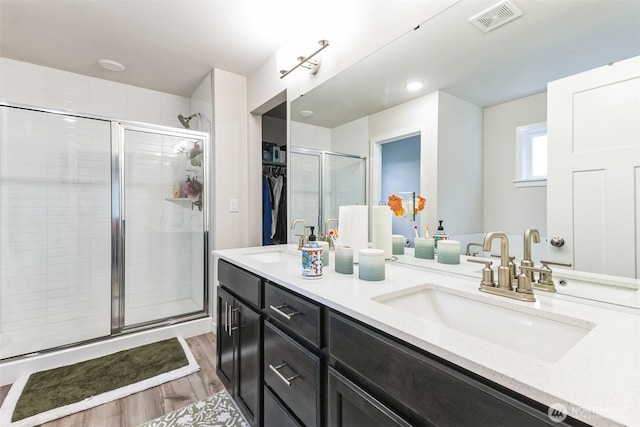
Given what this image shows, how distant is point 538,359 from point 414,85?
1.15 meters

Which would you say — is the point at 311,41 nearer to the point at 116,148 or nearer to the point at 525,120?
→ the point at 525,120

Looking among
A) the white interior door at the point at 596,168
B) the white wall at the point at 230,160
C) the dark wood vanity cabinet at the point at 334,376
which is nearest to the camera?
the dark wood vanity cabinet at the point at 334,376

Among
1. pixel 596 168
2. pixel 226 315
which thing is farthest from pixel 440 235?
pixel 226 315

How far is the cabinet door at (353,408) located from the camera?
670mm

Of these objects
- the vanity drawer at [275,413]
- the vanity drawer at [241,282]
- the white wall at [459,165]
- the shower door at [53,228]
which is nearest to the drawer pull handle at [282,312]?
the vanity drawer at [241,282]

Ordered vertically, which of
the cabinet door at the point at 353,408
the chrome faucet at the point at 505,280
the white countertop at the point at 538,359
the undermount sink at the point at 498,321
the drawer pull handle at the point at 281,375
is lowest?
the drawer pull handle at the point at 281,375

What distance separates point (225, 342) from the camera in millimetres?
1637

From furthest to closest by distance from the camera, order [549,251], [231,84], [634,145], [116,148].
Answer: [231,84], [116,148], [549,251], [634,145]

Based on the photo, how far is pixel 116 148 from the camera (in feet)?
7.78

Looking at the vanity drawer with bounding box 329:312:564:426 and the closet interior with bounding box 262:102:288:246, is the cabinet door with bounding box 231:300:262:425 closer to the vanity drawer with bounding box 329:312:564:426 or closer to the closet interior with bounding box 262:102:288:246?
the vanity drawer with bounding box 329:312:564:426

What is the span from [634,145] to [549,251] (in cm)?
37

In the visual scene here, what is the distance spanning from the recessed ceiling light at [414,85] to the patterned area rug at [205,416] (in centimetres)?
185

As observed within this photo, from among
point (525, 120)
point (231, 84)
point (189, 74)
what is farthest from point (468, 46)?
point (189, 74)

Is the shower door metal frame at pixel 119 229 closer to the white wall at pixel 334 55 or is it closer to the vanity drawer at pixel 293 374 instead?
the white wall at pixel 334 55
